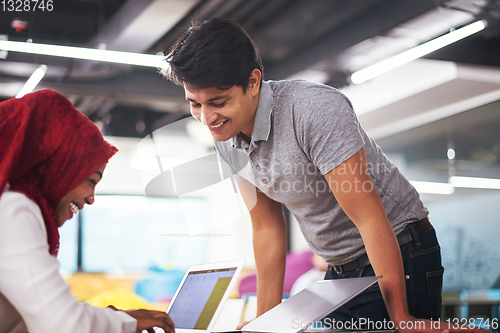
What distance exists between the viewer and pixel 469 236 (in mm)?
4652

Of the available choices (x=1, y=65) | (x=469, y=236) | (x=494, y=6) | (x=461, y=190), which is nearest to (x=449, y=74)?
(x=494, y=6)

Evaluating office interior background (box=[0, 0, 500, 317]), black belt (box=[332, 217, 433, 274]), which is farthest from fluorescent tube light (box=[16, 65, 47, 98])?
black belt (box=[332, 217, 433, 274])

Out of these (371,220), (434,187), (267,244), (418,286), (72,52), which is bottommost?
(434,187)

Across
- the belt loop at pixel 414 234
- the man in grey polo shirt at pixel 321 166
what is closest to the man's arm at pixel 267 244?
the man in grey polo shirt at pixel 321 166

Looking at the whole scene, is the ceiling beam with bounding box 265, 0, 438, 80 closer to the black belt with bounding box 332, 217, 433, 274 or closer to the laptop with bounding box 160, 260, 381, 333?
the black belt with bounding box 332, 217, 433, 274

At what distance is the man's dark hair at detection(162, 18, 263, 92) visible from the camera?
109cm

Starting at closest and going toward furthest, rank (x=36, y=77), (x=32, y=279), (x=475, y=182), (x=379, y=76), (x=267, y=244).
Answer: (x=32, y=279)
(x=267, y=244)
(x=36, y=77)
(x=475, y=182)
(x=379, y=76)

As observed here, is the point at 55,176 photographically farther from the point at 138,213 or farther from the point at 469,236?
the point at 138,213

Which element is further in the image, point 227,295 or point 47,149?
point 227,295

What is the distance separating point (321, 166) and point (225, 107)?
0.94ft

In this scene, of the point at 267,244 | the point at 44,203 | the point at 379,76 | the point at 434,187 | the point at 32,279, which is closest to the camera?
the point at 32,279

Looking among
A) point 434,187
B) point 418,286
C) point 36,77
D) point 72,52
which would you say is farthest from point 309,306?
point 434,187

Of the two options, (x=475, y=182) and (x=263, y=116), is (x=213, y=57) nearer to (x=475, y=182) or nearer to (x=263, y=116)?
(x=263, y=116)

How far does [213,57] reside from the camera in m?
1.10
